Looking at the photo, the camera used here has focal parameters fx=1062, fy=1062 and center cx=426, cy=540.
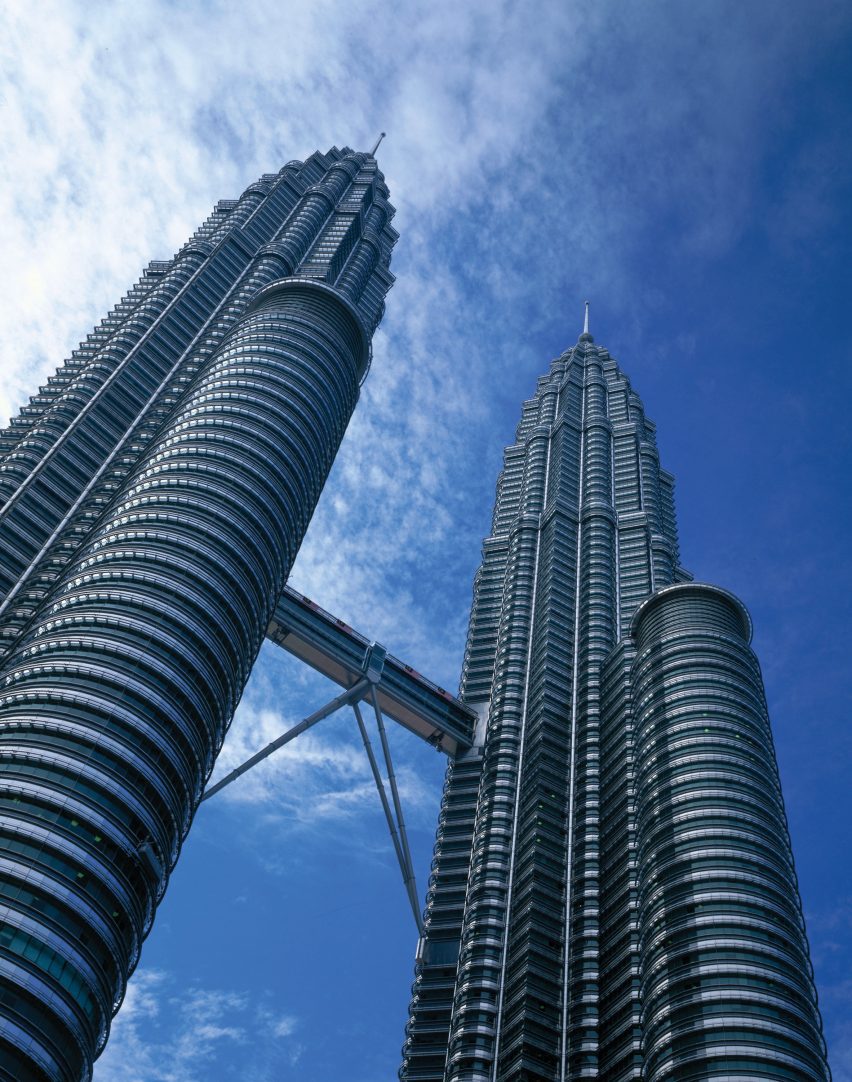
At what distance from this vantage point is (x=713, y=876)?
84688 mm

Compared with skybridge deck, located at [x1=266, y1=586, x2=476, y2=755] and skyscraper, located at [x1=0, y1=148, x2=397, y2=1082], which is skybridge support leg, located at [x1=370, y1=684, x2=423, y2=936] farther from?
skyscraper, located at [x1=0, y1=148, x2=397, y2=1082]

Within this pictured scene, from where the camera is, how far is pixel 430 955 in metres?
108

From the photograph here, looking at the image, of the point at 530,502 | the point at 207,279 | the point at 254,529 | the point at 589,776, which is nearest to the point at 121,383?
the point at 207,279

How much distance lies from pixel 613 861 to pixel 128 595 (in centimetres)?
5310

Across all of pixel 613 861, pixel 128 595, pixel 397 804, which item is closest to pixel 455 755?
pixel 397 804

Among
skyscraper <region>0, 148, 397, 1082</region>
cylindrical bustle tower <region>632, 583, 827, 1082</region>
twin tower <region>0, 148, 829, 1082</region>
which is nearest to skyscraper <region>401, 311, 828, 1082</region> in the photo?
cylindrical bustle tower <region>632, 583, 827, 1082</region>

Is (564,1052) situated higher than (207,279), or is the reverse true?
(207,279)

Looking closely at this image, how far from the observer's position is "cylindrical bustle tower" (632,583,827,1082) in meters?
73.6

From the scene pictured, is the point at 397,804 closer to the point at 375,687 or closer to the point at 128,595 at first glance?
the point at 375,687

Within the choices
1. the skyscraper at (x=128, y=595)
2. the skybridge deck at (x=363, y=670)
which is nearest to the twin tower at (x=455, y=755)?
the skyscraper at (x=128, y=595)

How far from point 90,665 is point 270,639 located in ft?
180

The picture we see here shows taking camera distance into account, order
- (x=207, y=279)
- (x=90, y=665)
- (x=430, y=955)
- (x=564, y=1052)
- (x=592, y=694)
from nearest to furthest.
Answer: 1. (x=90, y=665)
2. (x=564, y=1052)
3. (x=430, y=955)
4. (x=592, y=694)
5. (x=207, y=279)

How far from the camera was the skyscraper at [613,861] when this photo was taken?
7800 centimetres

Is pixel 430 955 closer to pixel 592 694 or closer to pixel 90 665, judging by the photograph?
pixel 592 694
